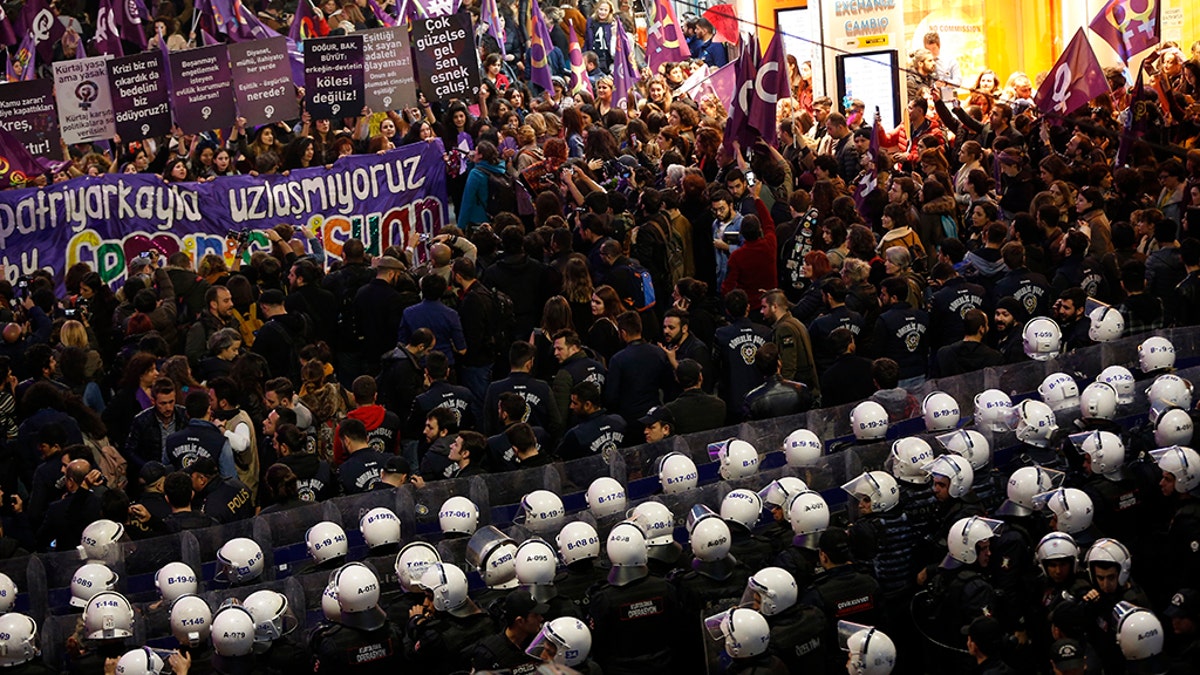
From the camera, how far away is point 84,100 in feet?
62.4

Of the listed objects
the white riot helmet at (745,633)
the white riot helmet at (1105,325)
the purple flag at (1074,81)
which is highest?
the purple flag at (1074,81)

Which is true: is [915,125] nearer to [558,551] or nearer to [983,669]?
[558,551]

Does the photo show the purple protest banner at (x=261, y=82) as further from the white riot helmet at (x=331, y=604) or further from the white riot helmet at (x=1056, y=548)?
the white riot helmet at (x=1056, y=548)

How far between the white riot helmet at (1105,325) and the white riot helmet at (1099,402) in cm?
135

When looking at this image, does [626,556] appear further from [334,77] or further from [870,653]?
[334,77]

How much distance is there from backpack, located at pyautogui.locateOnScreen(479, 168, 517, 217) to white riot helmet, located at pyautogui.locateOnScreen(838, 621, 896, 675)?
342 inches

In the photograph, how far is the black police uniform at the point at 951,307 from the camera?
46.6 ft

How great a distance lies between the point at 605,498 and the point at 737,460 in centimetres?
115

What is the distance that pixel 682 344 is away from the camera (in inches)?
549

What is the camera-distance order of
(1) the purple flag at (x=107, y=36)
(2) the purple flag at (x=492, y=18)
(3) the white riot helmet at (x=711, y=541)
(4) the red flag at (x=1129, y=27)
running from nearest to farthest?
(3) the white riot helmet at (x=711, y=541)
(4) the red flag at (x=1129, y=27)
(1) the purple flag at (x=107, y=36)
(2) the purple flag at (x=492, y=18)

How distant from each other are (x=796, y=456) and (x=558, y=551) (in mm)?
2099

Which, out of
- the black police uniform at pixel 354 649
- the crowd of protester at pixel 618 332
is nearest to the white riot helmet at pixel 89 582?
the crowd of protester at pixel 618 332

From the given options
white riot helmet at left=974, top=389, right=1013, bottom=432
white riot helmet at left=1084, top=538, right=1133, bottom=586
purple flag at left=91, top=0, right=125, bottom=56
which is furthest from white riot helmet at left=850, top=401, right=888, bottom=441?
purple flag at left=91, top=0, right=125, bottom=56

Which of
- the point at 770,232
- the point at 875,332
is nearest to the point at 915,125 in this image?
the point at 770,232
